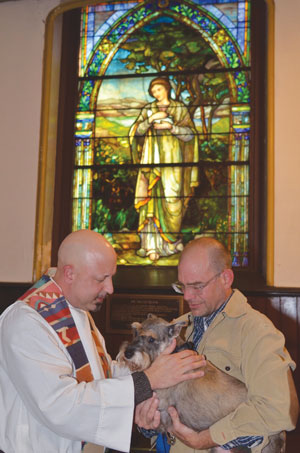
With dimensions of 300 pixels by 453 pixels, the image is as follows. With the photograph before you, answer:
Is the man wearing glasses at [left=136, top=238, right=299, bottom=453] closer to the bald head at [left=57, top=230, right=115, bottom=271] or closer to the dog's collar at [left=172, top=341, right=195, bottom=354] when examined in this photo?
the dog's collar at [left=172, top=341, right=195, bottom=354]

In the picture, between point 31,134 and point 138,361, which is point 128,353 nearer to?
point 138,361

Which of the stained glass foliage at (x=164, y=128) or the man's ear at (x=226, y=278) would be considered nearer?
the man's ear at (x=226, y=278)

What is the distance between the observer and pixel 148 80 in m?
6.38

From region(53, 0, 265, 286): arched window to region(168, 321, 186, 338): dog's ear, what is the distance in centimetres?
306

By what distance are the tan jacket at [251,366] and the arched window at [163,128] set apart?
315cm

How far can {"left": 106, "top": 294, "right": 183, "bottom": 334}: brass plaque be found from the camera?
546cm

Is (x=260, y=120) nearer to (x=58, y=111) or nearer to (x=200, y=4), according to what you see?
(x=200, y=4)

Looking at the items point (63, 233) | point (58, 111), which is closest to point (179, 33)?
point (58, 111)

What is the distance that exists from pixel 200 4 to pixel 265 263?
3.20 meters

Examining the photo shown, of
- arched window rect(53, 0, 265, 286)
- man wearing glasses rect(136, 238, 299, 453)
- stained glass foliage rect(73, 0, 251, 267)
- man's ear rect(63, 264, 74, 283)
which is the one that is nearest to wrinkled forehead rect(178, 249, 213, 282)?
man wearing glasses rect(136, 238, 299, 453)

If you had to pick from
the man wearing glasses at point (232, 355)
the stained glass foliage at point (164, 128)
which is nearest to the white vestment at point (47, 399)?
the man wearing glasses at point (232, 355)

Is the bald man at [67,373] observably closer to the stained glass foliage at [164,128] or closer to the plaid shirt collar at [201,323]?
the plaid shirt collar at [201,323]

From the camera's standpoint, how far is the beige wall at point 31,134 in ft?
17.5

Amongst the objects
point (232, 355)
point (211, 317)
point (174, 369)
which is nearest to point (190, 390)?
point (174, 369)
